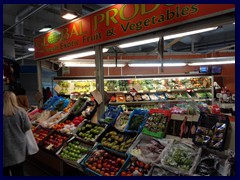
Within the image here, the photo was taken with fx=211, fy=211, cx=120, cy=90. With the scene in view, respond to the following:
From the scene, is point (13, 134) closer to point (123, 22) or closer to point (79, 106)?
point (79, 106)

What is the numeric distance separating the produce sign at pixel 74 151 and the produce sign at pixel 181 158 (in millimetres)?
1385

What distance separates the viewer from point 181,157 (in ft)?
8.60

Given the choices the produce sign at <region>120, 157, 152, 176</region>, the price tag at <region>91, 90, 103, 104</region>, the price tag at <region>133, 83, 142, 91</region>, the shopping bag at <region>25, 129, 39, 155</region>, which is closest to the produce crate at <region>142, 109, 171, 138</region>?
the produce sign at <region>120, 157, 152, 176</region>

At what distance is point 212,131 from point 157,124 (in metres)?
0.82

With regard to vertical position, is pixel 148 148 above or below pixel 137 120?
below

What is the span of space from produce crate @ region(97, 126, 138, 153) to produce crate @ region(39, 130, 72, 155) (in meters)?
0.81

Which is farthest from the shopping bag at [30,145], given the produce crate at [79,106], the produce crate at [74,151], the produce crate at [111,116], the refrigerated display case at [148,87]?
the refrigerated display case at [148,87]

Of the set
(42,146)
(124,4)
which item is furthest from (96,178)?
(124,4)

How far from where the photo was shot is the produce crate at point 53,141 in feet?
13.0

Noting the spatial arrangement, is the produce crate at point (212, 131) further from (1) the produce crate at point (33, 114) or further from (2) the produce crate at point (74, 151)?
(1) the produce crate at point (33, 114)

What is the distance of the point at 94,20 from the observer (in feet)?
14.1

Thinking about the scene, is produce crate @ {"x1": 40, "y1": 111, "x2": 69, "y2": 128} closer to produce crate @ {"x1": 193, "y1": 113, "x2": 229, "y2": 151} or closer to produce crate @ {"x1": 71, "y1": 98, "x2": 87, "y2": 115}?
produce crate @ {"x1": 71, "y1": 98, "x2": 87, "y2": 115}

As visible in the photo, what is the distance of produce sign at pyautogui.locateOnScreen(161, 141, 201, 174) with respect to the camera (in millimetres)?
2477

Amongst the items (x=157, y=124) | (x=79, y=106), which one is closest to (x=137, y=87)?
(x=79, y=106)
